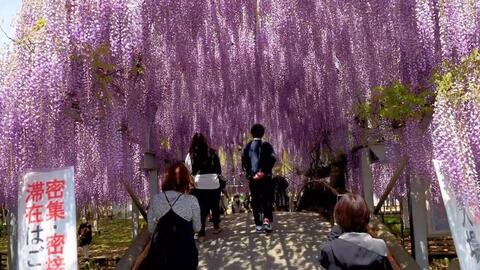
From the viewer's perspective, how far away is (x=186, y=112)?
26.5ft

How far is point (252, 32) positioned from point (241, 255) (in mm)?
3155

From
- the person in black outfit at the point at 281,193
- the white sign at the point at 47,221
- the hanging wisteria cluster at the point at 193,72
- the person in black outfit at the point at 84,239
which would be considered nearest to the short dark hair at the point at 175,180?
the white sign at the point at 47,221

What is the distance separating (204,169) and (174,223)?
2226mm

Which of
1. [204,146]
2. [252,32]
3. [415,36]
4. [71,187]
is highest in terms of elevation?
[252,32]

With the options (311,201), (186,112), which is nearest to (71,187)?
(186,112)

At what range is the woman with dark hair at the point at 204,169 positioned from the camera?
6141 mm

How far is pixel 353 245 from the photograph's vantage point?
2.75 metres

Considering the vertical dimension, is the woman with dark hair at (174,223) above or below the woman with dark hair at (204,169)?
below

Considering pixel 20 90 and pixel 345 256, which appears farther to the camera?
pixel 20 90

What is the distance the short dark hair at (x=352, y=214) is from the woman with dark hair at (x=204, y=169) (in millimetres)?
3433

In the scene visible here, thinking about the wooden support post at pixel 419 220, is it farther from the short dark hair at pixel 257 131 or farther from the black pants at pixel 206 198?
the black pants at pixel 206 198

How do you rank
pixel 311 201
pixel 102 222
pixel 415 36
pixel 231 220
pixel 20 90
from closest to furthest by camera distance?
pixel 20 90
pixel 415 36
pixel 231 220
pixel 311 201
pixel 102 222

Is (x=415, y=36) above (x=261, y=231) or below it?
above

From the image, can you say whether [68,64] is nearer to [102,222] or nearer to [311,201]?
[311,201]
